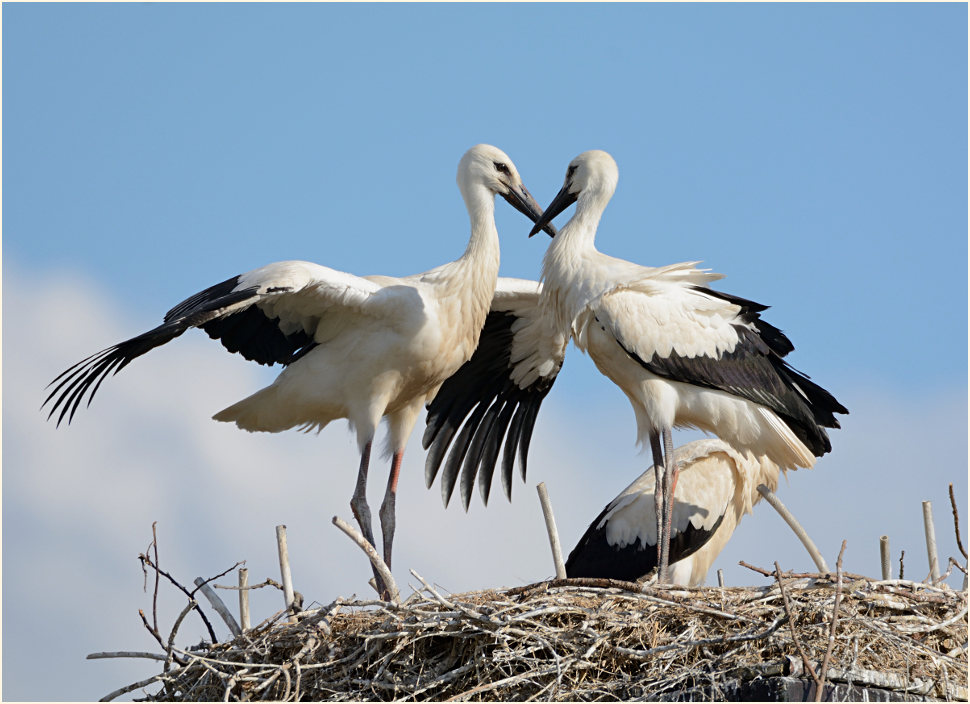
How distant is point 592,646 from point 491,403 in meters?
3.60

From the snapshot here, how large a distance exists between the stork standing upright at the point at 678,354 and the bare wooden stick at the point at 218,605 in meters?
2.11

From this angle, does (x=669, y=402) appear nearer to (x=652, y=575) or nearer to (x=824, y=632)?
(x=652, y=575)

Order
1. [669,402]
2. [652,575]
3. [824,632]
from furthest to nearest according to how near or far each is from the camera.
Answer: [652,575] < [669,402] < [824,632]

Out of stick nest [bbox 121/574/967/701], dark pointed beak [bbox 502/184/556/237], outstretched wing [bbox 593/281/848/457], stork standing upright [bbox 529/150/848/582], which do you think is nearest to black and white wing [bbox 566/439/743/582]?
stork standing upright [bbox 529/150/848/582]

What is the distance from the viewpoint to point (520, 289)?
8.39m

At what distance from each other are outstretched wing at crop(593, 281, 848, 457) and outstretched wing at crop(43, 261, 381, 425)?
1366mm

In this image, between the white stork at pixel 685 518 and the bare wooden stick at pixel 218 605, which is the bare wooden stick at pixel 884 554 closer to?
the white stork at pixel 685 518

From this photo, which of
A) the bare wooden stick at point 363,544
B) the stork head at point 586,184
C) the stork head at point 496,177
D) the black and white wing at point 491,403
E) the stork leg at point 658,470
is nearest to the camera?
the bare wooden stick at point 363,544

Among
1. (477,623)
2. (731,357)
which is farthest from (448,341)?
(477,623)

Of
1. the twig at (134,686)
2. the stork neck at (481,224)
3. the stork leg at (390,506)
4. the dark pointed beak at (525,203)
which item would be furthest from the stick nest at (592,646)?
the dark pointed beak at (525,203)

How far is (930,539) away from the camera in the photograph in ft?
23.0

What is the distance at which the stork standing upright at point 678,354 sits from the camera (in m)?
7.19

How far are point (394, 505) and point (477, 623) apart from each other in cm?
241

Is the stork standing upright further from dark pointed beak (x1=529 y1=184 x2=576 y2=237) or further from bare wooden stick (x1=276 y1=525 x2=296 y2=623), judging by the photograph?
bare wooden stick (x1=276 y1=525 x2=296 y2=623)
